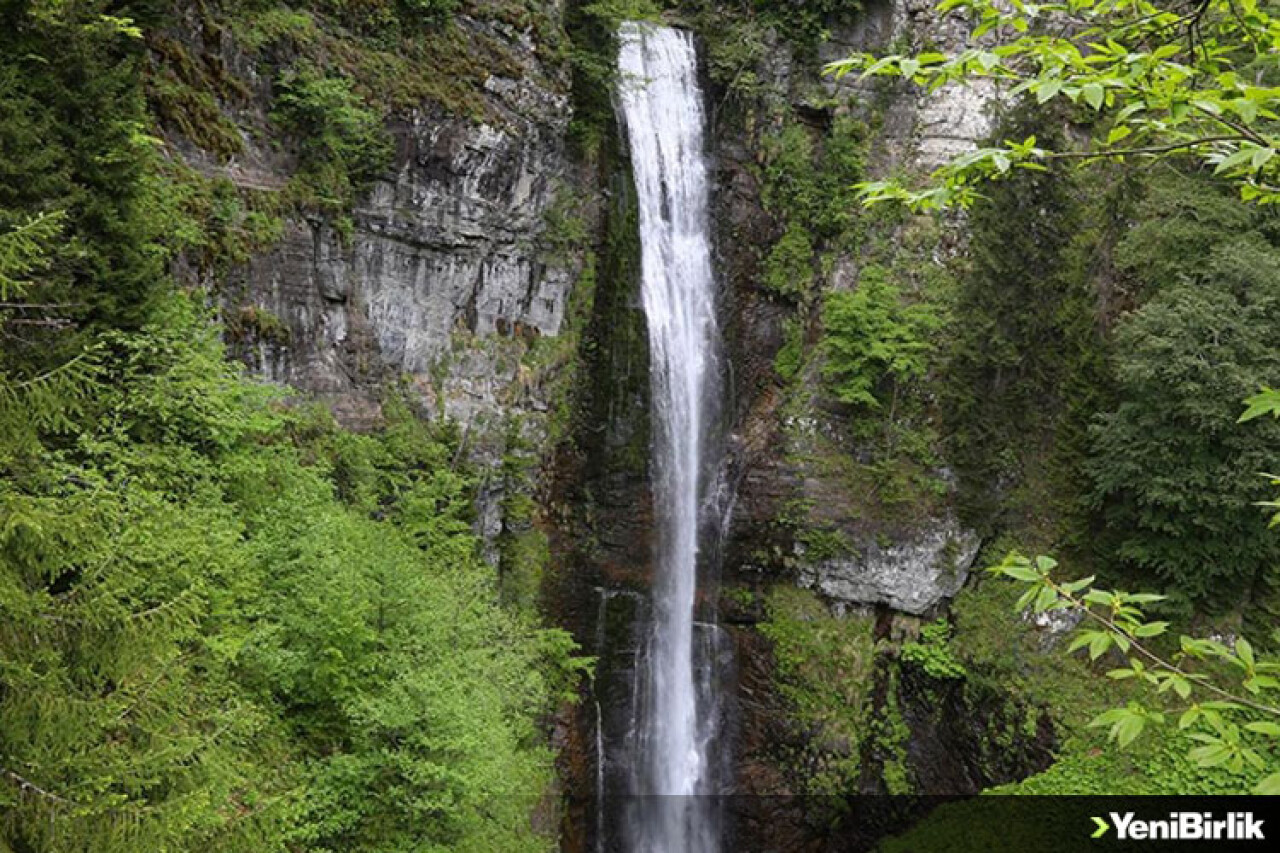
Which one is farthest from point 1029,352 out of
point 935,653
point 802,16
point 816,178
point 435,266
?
point 435,266

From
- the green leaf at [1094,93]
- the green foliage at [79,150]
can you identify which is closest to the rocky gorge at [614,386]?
the green foliage at [79,150]

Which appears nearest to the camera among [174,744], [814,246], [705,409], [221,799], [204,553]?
[174,744]

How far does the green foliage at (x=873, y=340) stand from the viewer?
1830 centimetres

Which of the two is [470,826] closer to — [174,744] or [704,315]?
[174,744]

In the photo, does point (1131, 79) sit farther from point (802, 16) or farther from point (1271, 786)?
point (802, 16)

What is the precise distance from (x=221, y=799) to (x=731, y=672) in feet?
46.1

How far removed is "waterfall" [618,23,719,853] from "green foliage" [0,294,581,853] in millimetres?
5996

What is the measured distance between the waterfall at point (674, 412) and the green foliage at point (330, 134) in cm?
700

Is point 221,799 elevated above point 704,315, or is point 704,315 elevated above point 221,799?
point 704,315

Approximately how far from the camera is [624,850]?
1684cm

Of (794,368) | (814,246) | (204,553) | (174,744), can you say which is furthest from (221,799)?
(814,246)

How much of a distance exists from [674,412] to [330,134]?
380 inches

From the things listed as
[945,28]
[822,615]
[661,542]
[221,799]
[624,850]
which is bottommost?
[624,850]

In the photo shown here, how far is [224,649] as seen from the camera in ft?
23.9
